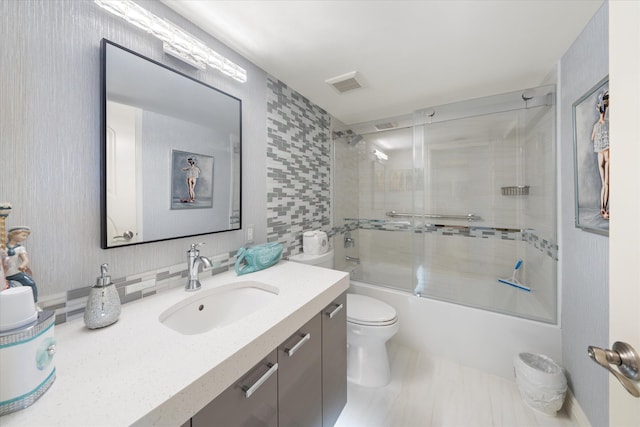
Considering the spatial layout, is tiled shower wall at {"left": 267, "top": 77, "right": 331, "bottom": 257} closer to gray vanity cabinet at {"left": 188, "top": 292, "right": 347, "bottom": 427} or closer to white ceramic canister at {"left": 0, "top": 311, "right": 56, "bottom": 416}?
gray vanity cabinet at {"left": 188, "top": 292, "right": 347, "bottom": 427}

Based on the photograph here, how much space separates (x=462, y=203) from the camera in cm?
233

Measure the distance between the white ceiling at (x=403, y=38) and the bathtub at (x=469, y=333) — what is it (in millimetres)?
1704

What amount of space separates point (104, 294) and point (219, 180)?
699 mm

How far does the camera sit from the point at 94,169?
0.86 meters

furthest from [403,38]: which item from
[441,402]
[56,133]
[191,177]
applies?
[441,402]

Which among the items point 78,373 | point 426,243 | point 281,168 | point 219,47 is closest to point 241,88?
point 219,47

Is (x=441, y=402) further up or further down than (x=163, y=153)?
further down

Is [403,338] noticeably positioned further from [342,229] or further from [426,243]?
[342,229]

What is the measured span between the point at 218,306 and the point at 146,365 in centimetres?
53

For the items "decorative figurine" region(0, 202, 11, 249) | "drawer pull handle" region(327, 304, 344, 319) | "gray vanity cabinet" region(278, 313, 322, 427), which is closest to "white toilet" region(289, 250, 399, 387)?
"drawer pull handle" region(327, 304, 344, 319)

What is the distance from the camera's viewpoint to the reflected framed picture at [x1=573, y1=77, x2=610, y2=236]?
1.05 m

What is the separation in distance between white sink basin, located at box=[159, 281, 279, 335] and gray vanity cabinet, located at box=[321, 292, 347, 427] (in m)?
0.30

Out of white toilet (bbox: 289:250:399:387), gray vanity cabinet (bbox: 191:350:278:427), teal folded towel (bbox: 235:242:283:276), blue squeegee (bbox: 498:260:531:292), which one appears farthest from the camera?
blue squeegee (bbox: 498:260:531:292)

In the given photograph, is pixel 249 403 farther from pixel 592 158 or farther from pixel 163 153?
pixel 592 158
